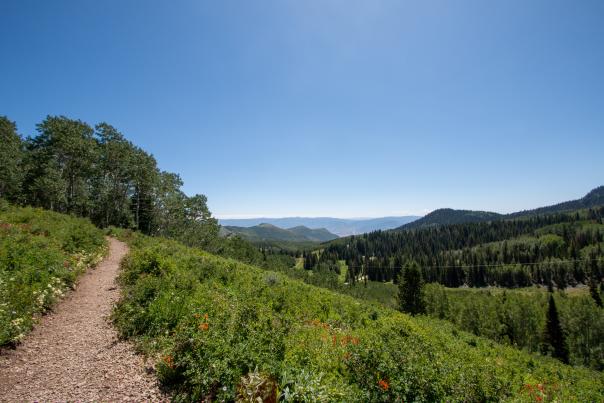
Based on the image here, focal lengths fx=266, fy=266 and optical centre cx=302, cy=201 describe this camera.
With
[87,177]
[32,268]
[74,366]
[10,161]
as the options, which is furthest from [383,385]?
[87,177]

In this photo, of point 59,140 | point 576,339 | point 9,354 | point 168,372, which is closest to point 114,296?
point 9,354

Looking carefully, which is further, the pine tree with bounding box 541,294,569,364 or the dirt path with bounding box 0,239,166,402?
the pine tree with bounding box 541,294,569,364

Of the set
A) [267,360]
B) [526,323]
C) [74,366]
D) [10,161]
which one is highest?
[10,161]

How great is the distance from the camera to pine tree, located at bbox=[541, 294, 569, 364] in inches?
2489

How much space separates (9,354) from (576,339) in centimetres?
A: 11779

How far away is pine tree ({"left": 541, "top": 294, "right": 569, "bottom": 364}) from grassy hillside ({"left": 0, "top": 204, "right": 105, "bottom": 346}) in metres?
89.9

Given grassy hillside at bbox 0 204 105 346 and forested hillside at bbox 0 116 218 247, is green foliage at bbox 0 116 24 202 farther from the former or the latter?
grassy hillside at bbox 0 204 105 346

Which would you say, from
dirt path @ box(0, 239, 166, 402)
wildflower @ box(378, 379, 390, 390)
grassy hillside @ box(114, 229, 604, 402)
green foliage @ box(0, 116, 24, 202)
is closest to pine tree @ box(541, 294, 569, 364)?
grassy hillside @ box(114, 229, 604, 402)

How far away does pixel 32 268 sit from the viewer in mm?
11703

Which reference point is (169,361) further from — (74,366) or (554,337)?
(554,337)

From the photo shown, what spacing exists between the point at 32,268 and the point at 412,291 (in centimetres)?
6223

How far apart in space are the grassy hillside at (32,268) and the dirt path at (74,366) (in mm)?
649

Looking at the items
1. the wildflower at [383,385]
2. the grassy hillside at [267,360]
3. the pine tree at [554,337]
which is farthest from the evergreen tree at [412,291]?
the wildflower at [383,385]

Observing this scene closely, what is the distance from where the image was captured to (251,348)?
7.20 meters
